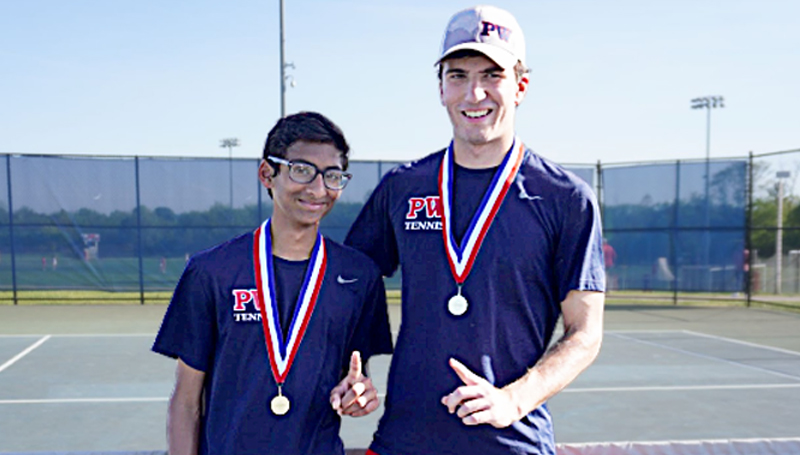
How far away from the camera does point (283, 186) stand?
2174 millimetres

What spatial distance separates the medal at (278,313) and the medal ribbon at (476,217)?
1.36 ft

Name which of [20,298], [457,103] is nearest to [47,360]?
[20,298]

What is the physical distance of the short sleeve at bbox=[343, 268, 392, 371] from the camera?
226cm

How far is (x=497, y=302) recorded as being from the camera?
198 cm

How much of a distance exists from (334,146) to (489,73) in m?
0.54

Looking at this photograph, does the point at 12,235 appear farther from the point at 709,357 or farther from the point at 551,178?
the point at 551,178

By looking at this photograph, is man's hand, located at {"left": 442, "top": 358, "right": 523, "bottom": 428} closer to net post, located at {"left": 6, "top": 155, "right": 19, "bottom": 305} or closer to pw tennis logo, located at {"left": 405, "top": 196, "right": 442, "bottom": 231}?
pw tennis logo, located at {"left": 405, "top": 196, "right": 442, "bottom": 231}

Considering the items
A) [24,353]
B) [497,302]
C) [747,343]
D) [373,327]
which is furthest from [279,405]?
[747,343]

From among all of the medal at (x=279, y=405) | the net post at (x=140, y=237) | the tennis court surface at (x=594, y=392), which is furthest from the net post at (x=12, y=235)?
the medal at (x=279, y=405)

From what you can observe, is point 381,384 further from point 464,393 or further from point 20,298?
point 20,298

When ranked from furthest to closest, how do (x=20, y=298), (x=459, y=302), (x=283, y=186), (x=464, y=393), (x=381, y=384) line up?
(x=20, y=298), (x=381, y=384), (x=283, y=186), (x=459, y=302), (x=464, y=393)

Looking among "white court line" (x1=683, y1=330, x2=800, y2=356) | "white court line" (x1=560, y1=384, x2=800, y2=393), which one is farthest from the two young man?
"white court line" (x1=683, y1=330, x2=800, y2=356)

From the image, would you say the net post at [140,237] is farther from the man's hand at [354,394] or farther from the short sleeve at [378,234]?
the man's hand at [354,394]

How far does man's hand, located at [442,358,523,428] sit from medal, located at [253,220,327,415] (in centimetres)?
58
